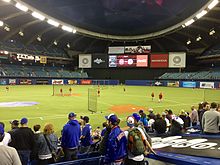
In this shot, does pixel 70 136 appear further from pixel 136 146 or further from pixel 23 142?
pixel 136 146

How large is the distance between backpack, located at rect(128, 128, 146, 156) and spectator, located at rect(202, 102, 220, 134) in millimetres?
4616

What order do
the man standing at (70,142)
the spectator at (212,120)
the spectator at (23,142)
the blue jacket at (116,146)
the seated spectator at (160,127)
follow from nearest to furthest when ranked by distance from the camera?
the blue jacket at (116,146) < the spectator at (23,142) < the man standing at (70,142) < the spectator at (212,120) < the seated spectator at (160,127)

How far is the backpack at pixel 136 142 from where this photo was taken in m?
5.85

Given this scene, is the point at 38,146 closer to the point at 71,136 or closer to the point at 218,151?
the point at 71,136

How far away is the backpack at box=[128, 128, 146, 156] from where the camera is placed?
5.85 m

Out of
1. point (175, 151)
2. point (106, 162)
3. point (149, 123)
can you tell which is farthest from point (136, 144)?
point (149, 123)

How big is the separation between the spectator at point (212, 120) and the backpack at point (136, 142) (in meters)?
4.62

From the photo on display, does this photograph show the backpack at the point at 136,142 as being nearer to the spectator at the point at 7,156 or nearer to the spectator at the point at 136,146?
the spectator at the point at 136,146

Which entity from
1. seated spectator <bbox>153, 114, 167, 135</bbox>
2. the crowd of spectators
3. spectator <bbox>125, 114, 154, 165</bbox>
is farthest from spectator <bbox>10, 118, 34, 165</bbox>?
seated spectator <bbox>153, 114, 167, 135</bbox>

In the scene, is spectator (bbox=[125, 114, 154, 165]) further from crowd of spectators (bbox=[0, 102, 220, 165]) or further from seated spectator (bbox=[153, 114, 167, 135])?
seated spectator (bbox=[153, 114, 167, 135])

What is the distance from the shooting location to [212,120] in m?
9.49

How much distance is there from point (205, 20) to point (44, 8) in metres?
31.9

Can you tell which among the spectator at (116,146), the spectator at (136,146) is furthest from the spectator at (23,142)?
the spectator at (136,146)

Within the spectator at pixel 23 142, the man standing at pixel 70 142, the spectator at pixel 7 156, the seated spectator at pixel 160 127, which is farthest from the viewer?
the seated spectator at pixel 160 127
